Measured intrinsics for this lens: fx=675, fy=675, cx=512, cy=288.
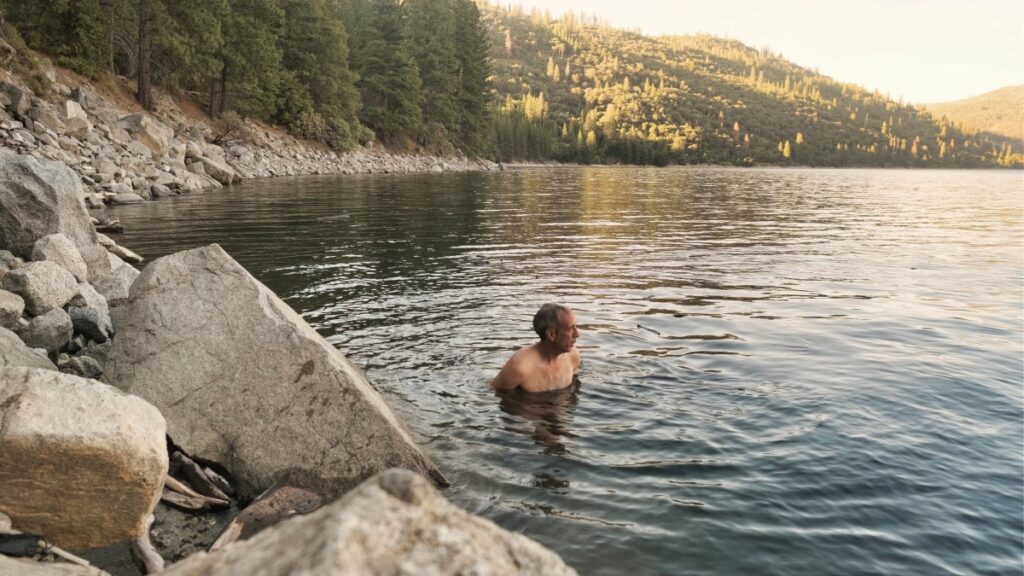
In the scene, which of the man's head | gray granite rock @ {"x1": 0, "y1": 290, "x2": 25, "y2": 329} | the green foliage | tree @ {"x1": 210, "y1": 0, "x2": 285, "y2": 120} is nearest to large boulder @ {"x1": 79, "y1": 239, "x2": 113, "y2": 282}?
gray granite rock @ {"x1": 0, "y1": 290, "x2": 25, "y2": 329}

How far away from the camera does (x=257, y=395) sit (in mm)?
5246

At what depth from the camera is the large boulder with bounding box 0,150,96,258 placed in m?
10.6

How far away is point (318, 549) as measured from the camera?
158cm

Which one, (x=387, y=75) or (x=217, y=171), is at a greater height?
(x=387, y=75)

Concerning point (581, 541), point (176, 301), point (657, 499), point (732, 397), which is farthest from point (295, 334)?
point (732, 397)

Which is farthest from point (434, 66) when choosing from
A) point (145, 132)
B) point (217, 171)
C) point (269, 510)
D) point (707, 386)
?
point (269, 510)

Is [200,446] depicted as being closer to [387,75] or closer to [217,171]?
[217,171]

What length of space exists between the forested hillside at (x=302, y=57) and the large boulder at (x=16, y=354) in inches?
1288

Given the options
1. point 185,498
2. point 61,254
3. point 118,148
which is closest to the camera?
point 185,498

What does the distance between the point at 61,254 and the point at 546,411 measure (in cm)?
718

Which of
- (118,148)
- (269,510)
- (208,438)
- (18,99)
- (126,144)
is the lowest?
(269,510)

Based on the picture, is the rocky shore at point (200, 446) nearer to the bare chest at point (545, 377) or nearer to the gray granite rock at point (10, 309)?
the gray granite rock at point (10, 309)

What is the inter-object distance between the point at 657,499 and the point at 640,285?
9.26 metres

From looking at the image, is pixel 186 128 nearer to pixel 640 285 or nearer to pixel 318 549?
pixel 640 285
